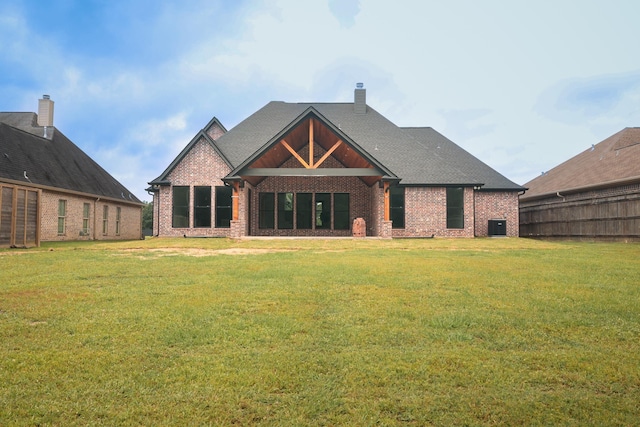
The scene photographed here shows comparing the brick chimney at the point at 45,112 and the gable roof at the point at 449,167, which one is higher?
the brick chimney at the point at 45,112

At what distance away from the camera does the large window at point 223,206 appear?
22.7m

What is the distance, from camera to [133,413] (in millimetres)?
2785

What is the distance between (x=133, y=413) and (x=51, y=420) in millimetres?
503

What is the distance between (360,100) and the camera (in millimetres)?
28016

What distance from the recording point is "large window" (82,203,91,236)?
80.2 feet

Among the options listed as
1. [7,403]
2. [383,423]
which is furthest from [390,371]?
[7,403]

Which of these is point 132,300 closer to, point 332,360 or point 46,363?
point 46,363

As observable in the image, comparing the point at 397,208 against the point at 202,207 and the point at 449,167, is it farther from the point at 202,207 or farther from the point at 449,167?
the point at 202,207

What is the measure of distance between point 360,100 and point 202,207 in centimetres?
1263

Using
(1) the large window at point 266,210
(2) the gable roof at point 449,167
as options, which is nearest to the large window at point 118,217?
(1) the large window at point 266,210

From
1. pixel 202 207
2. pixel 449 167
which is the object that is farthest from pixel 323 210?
pixel 449 167

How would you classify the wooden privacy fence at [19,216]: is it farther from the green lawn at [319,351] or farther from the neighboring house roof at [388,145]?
the green lawn at [319,351]

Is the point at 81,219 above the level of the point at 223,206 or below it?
below

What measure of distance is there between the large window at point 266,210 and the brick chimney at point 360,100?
8.92 meters
